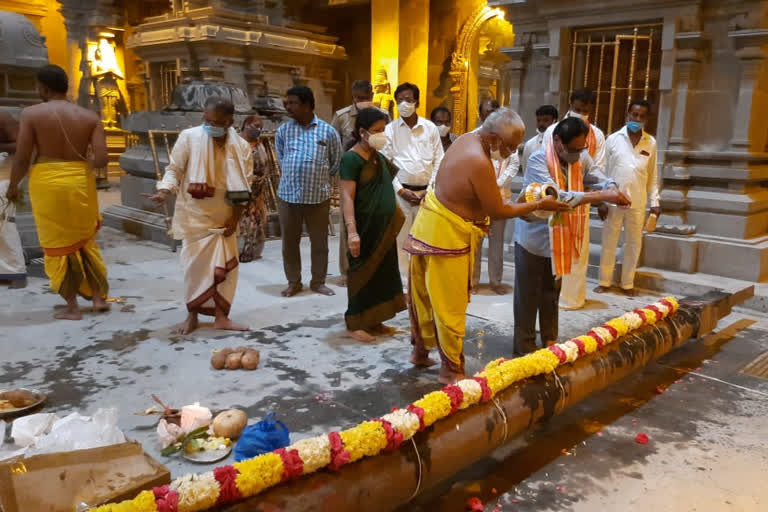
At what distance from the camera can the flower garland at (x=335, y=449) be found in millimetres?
1863

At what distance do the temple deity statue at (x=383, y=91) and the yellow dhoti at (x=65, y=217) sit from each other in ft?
27.0

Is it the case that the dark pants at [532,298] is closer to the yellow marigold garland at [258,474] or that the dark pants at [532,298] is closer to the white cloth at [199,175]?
the white cloth at [199,175]

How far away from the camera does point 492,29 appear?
14.0 m

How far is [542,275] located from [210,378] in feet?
7.18

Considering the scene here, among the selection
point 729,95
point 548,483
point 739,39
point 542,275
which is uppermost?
point 739,39

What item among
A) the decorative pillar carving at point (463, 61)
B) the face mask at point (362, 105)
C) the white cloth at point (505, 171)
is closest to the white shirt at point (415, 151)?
the face mask at point (362, 105)

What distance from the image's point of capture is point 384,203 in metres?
4.25

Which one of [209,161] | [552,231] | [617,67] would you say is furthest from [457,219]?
[617,67]

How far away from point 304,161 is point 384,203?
4.65 ft

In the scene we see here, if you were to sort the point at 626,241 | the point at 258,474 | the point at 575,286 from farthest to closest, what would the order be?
the point at 626,241 → the point at 575,286 → the point at 258,474

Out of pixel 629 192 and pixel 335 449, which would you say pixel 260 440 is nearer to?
pixel 335 449

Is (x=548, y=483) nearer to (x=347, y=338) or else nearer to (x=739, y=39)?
(x=347, y=338)

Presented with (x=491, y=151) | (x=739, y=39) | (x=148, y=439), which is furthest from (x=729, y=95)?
(x=148, y=439)

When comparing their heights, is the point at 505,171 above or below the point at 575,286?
above
